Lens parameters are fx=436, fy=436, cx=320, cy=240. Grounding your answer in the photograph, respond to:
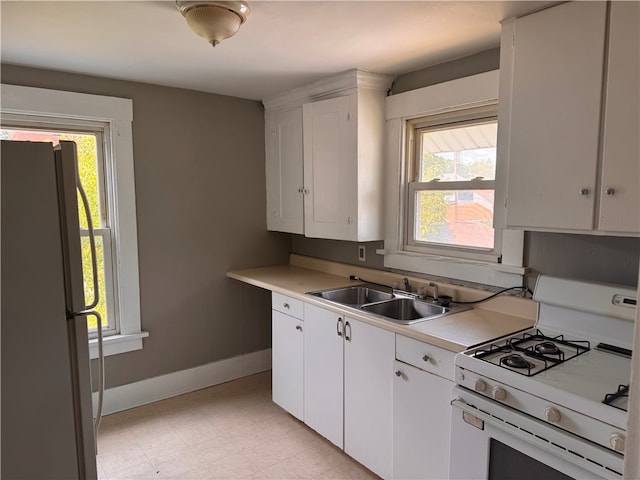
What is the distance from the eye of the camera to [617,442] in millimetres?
1193

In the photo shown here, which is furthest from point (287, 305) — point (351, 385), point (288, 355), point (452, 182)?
point (452, 182)

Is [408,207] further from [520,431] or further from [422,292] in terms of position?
[520,431]

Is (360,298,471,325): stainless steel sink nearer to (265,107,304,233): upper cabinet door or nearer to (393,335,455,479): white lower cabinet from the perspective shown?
(393,335,455,479): white lower cabinet

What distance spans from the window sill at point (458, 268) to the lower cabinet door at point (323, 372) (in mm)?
620

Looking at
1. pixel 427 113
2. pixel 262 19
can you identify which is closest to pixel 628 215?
pixel 427 113

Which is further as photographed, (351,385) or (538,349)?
(351,385)

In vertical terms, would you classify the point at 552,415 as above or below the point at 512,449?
above

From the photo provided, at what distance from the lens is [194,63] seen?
2.44 meters

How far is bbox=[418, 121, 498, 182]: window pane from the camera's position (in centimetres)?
230

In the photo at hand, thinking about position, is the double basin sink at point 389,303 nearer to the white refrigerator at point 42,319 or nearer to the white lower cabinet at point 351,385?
the white lower cabinet at point 351,385

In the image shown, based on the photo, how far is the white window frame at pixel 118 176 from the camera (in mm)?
2594

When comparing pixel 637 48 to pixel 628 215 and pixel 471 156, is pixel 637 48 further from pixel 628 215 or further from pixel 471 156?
pixel 471 156

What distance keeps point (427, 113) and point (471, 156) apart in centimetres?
35

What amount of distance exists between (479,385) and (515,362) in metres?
0.15
